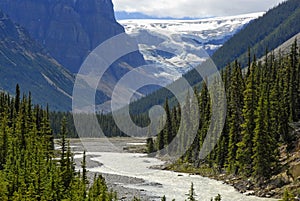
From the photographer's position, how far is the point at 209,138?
Answer: 9869 centimetres

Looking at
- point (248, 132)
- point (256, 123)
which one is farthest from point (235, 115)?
point (256, 123)

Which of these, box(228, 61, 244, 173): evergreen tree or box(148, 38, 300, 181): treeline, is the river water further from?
box(228, 61, 244, 173): evergreen tree

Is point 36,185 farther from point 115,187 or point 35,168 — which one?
point 115,187

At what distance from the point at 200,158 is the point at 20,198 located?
6973cm

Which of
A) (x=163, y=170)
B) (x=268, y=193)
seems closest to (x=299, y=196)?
(x=268, y=193)

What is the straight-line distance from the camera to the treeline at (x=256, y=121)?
7012 centimetres

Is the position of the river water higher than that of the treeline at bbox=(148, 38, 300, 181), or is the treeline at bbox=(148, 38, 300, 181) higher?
the treeline at bbox=(148, 38, 300, 181)

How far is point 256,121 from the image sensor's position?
72062 mm

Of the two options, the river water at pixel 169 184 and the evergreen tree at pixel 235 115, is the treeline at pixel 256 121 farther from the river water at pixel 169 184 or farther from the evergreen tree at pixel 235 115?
the river water at pixel 169 184

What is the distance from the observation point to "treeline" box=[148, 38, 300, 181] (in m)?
70.1

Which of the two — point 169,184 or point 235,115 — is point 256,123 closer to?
point 235,115

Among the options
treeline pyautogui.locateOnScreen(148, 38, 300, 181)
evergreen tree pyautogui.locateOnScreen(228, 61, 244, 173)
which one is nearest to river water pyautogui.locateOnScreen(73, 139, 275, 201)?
treeline pyautogui.locateOnScreen(148, 38, 300, 181)

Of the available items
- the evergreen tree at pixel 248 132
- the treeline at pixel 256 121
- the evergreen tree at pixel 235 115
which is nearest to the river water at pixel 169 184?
the evergreen tree at pixel 248 132

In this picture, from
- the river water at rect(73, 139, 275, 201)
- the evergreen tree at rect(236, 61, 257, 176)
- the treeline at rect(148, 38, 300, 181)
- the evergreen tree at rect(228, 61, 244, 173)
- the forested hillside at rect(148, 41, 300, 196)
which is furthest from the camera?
the evergreen tree at rect(228, 61, 244, 173)
